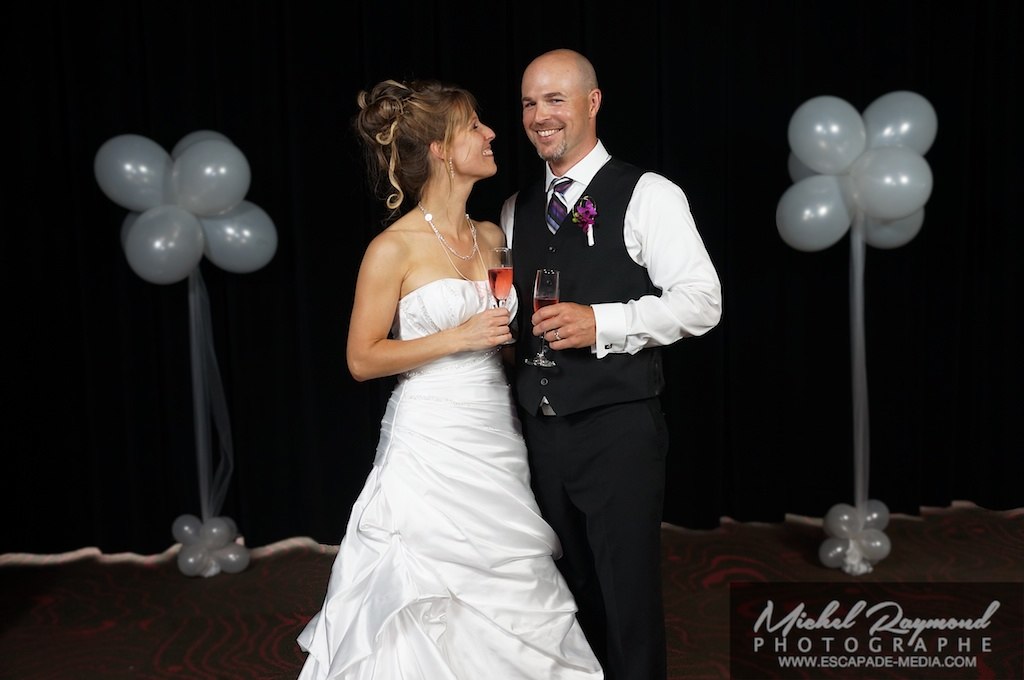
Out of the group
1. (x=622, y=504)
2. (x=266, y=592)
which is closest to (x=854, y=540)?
(x=622, y=504)

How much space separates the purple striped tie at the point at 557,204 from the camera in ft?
8.55

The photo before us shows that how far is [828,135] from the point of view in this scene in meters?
3.68

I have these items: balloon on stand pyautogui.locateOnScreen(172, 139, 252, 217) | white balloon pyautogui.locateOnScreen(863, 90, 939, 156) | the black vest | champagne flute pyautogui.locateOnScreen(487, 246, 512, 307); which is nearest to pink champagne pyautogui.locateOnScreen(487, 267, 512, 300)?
champagne flute pyautogui.locateOnScreen(487, 246, 512, 307)

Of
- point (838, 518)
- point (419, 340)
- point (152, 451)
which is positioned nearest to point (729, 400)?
point (838, 518)

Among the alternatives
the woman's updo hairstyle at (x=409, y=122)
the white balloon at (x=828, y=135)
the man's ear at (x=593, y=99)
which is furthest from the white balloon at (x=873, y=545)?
the woman's updo hairstyle at (x=409, y=122)

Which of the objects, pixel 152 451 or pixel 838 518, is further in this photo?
pixel 152 451

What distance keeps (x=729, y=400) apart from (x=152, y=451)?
2704 mm

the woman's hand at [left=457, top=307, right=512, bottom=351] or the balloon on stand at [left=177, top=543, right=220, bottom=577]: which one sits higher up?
the woman's hand at [left=457, top=307, right=512, bottom=351]

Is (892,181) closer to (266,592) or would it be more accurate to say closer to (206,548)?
(266,592)

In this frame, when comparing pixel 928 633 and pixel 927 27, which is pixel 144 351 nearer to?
pixel 928 633

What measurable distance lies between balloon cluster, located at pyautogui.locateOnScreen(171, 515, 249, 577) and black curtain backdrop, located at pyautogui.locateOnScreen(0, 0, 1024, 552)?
0.87 feet

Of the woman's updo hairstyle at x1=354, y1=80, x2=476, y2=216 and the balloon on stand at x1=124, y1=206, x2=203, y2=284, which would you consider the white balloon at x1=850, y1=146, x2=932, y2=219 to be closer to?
the woman's updo hairstyle at x1=354, y1=80, x2=476, y2=216

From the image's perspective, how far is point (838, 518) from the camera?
4043mm

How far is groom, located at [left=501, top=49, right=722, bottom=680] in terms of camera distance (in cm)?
249
